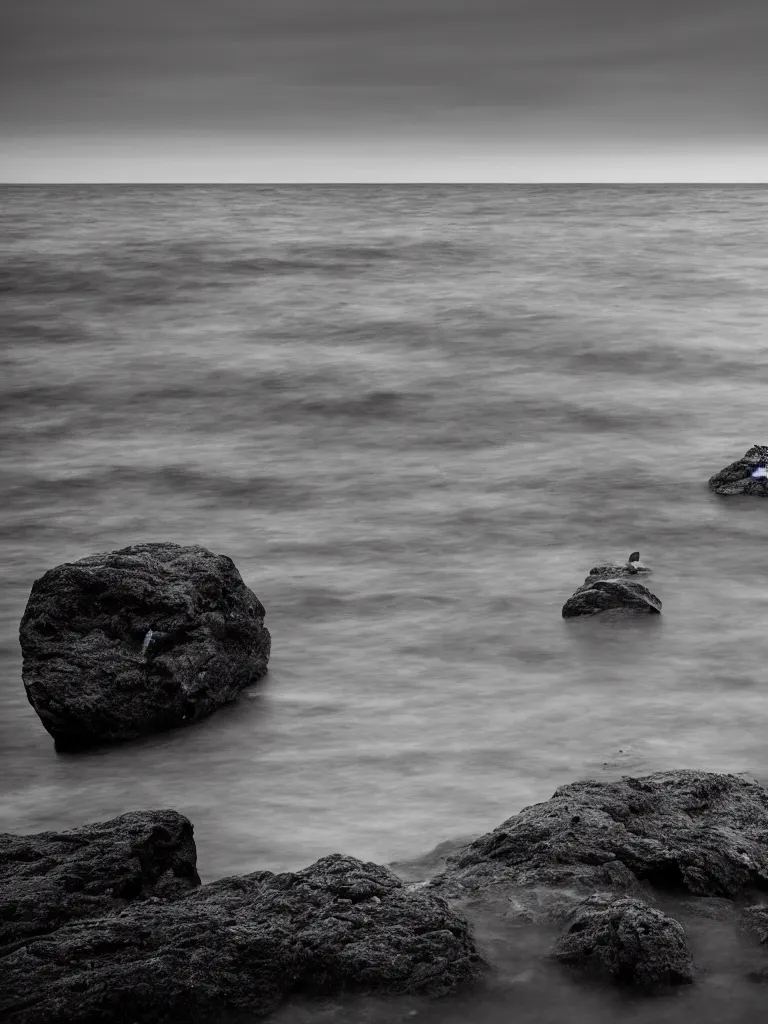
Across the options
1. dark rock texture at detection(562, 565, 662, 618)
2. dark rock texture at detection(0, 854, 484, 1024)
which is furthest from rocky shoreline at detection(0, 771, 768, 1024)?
dark rock texture at detection(562, 565, 662, 618)

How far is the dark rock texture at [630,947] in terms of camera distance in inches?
150

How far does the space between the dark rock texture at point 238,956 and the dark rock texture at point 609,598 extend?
5015 mm

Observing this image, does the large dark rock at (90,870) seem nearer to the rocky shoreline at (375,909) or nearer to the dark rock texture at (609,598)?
the rocky shoreline at (375,909)

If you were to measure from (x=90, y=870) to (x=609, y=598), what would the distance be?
5316 millimetres

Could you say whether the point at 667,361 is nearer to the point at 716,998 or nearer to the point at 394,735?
the point at 394,735

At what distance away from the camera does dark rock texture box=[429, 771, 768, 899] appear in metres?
4.35

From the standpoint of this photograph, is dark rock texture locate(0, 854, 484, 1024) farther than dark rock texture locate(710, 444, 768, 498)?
No

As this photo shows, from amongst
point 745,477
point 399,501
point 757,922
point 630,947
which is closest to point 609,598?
point 745,477

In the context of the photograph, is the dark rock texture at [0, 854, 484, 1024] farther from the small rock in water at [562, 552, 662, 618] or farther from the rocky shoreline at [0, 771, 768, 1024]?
the small rock in water at [562, 552, 662, 618]

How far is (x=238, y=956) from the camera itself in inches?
146

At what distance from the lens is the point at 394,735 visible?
279 inches

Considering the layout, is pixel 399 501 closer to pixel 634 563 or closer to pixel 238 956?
pixel 634 563

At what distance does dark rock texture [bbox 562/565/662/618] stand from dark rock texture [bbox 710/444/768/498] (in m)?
3.89

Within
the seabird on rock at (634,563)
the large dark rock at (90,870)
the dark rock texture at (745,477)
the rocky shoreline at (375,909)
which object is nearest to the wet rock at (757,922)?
the rocky shoreline at (375,909)
